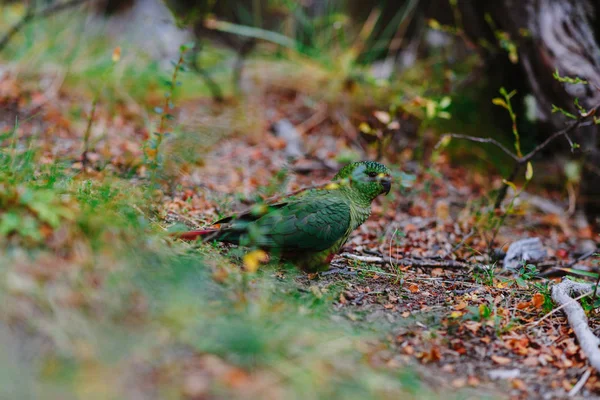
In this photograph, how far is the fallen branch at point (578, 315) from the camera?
8.50ft

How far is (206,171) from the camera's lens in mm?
4797

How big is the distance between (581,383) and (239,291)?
5.09 ft

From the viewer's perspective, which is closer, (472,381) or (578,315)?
(472,381)

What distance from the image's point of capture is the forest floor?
1952 millimetres

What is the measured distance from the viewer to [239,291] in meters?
2.54

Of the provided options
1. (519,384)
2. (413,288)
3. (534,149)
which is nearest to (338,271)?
(413,288)

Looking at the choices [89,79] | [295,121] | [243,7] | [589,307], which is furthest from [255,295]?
[243,7]

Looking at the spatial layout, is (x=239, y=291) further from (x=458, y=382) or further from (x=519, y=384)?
(x=519, y=384)

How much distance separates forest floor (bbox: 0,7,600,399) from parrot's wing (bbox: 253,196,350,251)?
19cm

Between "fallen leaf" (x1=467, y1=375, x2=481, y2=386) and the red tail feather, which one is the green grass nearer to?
the red tail feather

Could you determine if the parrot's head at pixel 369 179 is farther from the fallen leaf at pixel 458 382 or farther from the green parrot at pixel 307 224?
the fallen leaf at pixel 458 382

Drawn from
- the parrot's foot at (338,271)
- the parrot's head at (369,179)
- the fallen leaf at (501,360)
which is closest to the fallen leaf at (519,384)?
the fallen leaf at (501,360)

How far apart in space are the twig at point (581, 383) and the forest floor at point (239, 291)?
0.01 metres

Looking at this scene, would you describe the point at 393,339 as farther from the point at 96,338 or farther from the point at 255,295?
the point at 96,338
